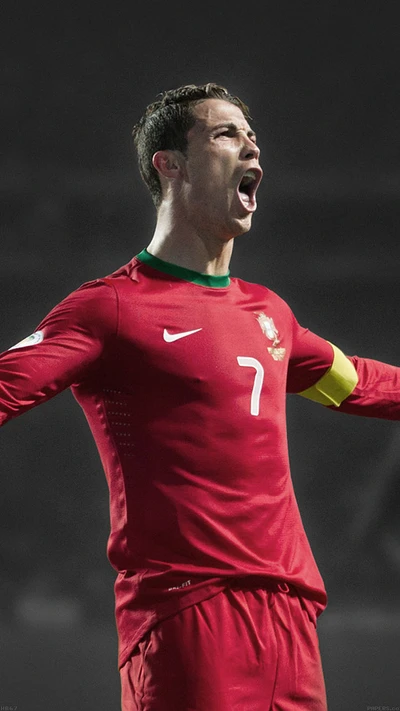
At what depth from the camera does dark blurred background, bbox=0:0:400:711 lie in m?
3.39

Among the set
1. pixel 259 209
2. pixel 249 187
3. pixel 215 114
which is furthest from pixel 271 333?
pixel 259 209

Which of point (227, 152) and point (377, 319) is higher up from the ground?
point (227, 152)

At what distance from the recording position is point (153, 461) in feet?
5.60

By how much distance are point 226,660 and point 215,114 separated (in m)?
0.88

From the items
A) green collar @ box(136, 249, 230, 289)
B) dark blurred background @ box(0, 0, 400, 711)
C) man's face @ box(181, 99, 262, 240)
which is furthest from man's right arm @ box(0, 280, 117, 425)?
dark blurred background @ box(0, 0, 400, 711)

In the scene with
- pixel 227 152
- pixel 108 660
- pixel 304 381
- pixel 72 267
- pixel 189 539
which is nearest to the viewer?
pixel 189 539

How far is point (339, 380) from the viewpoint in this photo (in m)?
2.04

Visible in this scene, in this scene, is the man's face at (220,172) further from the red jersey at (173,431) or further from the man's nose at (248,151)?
the red jersey at (173,431)

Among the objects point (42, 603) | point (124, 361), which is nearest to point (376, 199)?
point (42, 603)

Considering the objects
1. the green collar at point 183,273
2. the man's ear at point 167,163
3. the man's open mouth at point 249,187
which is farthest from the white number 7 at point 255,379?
the man's ear at point 167,163

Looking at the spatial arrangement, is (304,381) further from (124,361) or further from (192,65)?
(192,65)

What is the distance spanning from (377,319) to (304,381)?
157 cm

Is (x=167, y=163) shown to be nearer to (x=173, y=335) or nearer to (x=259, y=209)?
(x=173, y=335)

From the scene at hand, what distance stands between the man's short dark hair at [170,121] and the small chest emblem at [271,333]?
0.91ft
